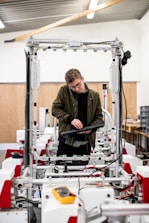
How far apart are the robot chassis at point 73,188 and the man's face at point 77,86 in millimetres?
310

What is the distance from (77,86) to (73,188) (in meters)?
1.14

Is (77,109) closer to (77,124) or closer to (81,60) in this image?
(77,124)

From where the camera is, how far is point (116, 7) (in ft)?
23.3

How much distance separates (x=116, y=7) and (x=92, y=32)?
149 cm

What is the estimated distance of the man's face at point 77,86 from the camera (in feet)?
8.57

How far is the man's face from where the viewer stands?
103 inches

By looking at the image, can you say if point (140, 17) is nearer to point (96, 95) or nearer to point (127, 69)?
point (127, 69)

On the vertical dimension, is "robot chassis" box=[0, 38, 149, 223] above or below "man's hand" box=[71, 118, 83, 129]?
below

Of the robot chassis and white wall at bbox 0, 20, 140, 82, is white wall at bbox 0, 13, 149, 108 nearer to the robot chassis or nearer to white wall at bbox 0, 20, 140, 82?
white wall at bbox 0, 20, 140, 82

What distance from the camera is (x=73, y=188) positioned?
177 cm

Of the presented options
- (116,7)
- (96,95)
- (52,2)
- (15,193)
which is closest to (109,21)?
(116,7)

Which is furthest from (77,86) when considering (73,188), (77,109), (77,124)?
(73,188)

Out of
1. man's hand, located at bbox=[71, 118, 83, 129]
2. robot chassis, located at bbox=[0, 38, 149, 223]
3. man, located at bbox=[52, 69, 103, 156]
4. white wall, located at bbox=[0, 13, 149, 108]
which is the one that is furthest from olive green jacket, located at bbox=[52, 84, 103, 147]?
white wall, located at bbox=[0, 13, 149, 108]

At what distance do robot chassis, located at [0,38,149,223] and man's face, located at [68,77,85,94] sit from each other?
1.02 ft
